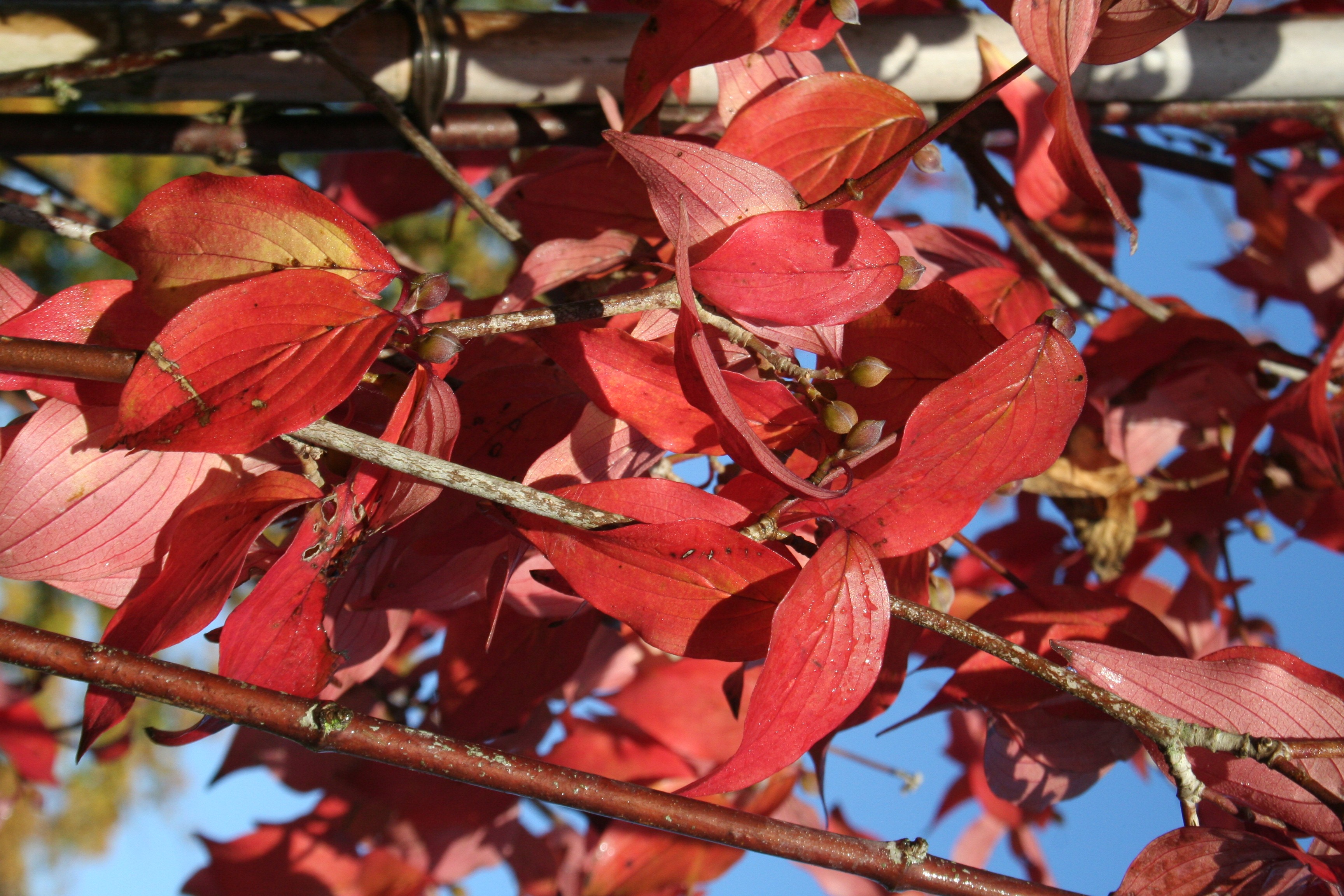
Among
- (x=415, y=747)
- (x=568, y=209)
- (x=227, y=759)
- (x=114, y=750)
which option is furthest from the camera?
(x=114, y=750)

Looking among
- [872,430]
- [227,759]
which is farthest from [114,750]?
[872,430]

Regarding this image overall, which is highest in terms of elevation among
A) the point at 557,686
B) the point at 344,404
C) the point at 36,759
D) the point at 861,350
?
the point at 861,350

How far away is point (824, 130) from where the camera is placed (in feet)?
1.05

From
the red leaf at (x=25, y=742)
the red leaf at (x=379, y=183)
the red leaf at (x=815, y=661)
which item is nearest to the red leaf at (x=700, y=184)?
the red leaf at (x=815, y=661)

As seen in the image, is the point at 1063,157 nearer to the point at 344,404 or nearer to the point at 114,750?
the point at 344,404

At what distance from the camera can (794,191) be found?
0.89 ft

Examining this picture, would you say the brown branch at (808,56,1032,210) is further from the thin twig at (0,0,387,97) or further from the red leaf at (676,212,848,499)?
the thin twig at (0,0,387,97)

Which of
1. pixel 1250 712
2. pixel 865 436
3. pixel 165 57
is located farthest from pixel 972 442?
pixel 165 57

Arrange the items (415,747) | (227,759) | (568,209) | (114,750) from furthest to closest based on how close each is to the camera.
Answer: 1. (114,750)
2. (227,759)
3. (568,209)
4. (415,747)

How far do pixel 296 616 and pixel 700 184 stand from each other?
7.2 inches

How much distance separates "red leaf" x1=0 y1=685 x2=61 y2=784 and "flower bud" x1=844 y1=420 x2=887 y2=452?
68 cm

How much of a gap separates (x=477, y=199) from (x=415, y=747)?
25 cm

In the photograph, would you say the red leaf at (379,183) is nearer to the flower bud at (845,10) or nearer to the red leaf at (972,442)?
the flower bud at (845,10)

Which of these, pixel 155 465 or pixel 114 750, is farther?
pixel 114 750
